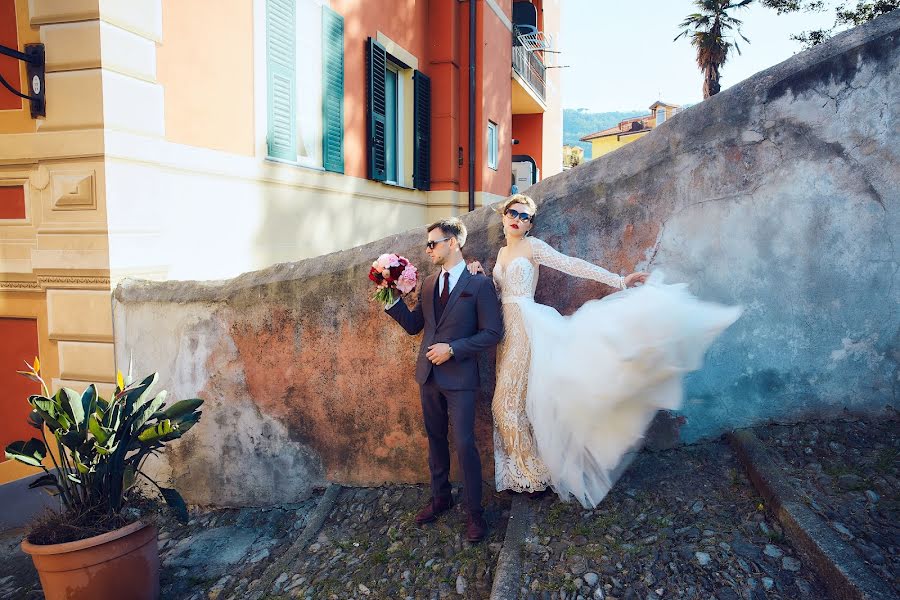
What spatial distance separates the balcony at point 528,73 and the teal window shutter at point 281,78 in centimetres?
772

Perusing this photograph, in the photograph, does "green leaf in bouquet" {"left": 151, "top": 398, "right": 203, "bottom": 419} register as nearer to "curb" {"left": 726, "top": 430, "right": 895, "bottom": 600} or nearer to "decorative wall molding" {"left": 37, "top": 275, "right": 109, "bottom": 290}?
"decorative wall molding" {"left": 37, "top": 275, "right": 109, "bottom": 290}

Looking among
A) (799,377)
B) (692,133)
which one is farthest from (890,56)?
(799,377)

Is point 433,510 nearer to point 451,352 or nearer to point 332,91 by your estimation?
point 451,352

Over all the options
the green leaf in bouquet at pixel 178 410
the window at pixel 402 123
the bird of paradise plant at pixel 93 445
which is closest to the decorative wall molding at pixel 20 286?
the bird of paradise plant at pixel 93 445

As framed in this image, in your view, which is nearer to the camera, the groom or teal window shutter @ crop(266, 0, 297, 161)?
the groom

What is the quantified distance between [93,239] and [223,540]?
7.31 feet

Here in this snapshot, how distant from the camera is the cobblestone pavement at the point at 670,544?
2891mm

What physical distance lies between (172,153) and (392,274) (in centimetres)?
250

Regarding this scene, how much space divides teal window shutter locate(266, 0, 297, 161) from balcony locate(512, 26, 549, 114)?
7.72 meters

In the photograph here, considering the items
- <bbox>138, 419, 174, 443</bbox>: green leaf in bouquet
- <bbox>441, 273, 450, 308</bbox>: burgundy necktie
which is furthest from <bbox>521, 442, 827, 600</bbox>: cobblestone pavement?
<bbox>138, 419, 174, 443</bbox>: green leaf in bouquet

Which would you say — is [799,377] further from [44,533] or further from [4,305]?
[4,305]

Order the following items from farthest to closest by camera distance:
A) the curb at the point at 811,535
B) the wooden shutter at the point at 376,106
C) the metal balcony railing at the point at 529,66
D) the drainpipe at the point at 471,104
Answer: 1. the metal balcony railing at the point at 529,66
2. the drainpipe at the point at 471,104
3. the wooden shutter at the point at 376,106
4. the curb at the point at 811,535

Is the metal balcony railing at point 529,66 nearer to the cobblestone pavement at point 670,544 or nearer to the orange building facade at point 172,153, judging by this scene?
the orange building facade at point 172,153

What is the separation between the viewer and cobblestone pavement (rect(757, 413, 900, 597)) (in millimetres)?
2844
